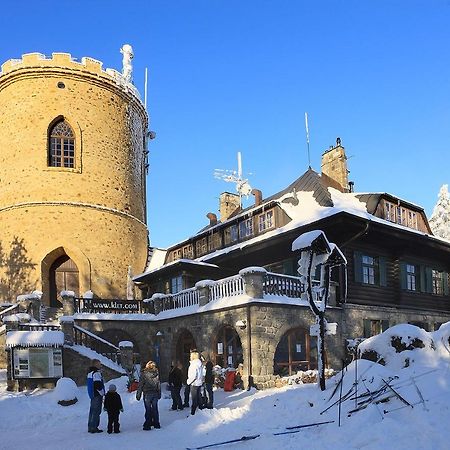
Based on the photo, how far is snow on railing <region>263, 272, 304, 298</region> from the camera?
18.0m

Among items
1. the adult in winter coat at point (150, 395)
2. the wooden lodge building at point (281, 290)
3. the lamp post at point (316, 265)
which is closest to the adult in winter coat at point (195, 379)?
the adult in winter coat at point (150, 395)

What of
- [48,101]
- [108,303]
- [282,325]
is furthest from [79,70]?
[282,325]

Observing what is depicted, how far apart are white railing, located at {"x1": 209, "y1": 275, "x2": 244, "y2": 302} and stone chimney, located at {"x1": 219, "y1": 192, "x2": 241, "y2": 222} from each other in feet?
43.0

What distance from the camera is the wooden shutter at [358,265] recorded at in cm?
2166

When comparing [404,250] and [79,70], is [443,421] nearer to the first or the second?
[404,250]

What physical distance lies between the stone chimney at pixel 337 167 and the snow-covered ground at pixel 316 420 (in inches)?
603

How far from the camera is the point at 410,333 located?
454 inches

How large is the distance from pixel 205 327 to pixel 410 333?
910 centimetres

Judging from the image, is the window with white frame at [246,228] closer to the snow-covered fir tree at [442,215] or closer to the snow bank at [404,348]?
the snow bank at [404,348]

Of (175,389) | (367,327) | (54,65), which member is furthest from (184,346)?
(54,65)

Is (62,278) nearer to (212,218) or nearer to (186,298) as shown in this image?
(186,298)

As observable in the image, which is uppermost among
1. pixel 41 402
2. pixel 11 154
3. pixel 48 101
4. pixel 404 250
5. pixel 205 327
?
pixel 48 101

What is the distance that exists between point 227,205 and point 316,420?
23.3m

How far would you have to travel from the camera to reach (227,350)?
1916 cm
